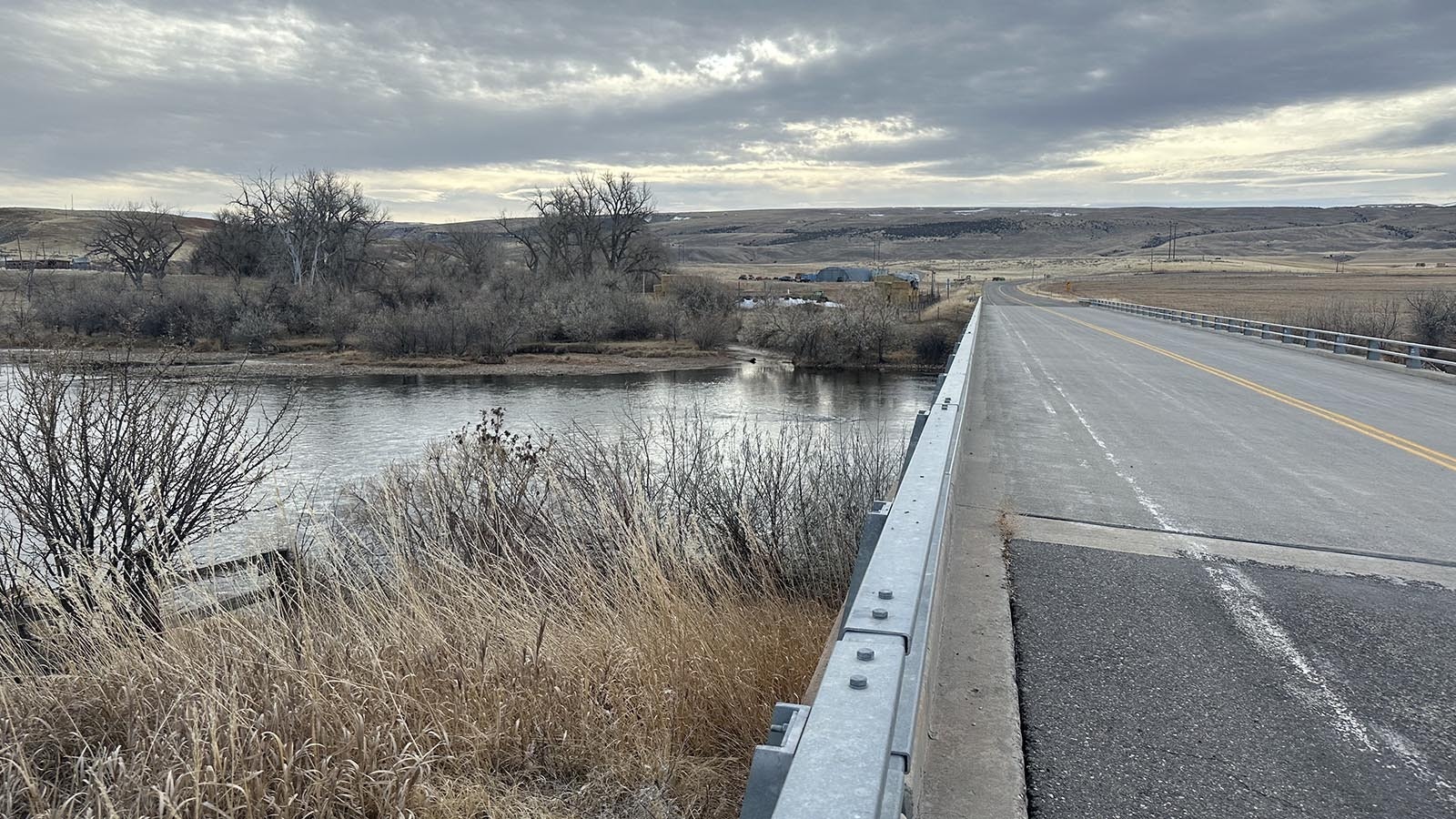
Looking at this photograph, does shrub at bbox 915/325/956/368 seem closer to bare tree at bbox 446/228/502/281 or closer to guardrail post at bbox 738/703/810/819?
bare tree at bbox 446/228/502/281

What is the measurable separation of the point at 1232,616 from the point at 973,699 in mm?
2130

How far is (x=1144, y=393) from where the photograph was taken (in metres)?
15.2

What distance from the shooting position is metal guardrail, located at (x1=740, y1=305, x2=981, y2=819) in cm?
160

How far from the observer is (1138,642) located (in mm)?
4438

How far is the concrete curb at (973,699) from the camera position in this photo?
116 inches

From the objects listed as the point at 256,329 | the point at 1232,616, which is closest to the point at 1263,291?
the point at 256,329

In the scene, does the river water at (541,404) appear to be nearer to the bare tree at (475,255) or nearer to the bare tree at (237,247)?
the bare tree at (475,255)

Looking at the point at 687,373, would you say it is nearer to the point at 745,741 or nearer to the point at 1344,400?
the point at 1344,400

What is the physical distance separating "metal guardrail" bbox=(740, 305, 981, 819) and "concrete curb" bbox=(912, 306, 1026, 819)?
1.41 feet

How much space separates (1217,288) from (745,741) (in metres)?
104

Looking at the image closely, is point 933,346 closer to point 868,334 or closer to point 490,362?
point 868,334

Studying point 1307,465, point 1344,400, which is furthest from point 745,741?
point 1344,400

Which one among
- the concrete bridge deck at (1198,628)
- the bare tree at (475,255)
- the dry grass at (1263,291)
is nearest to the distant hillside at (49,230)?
the bare tree at (475,255)

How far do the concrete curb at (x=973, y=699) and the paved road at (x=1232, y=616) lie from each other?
9cm
